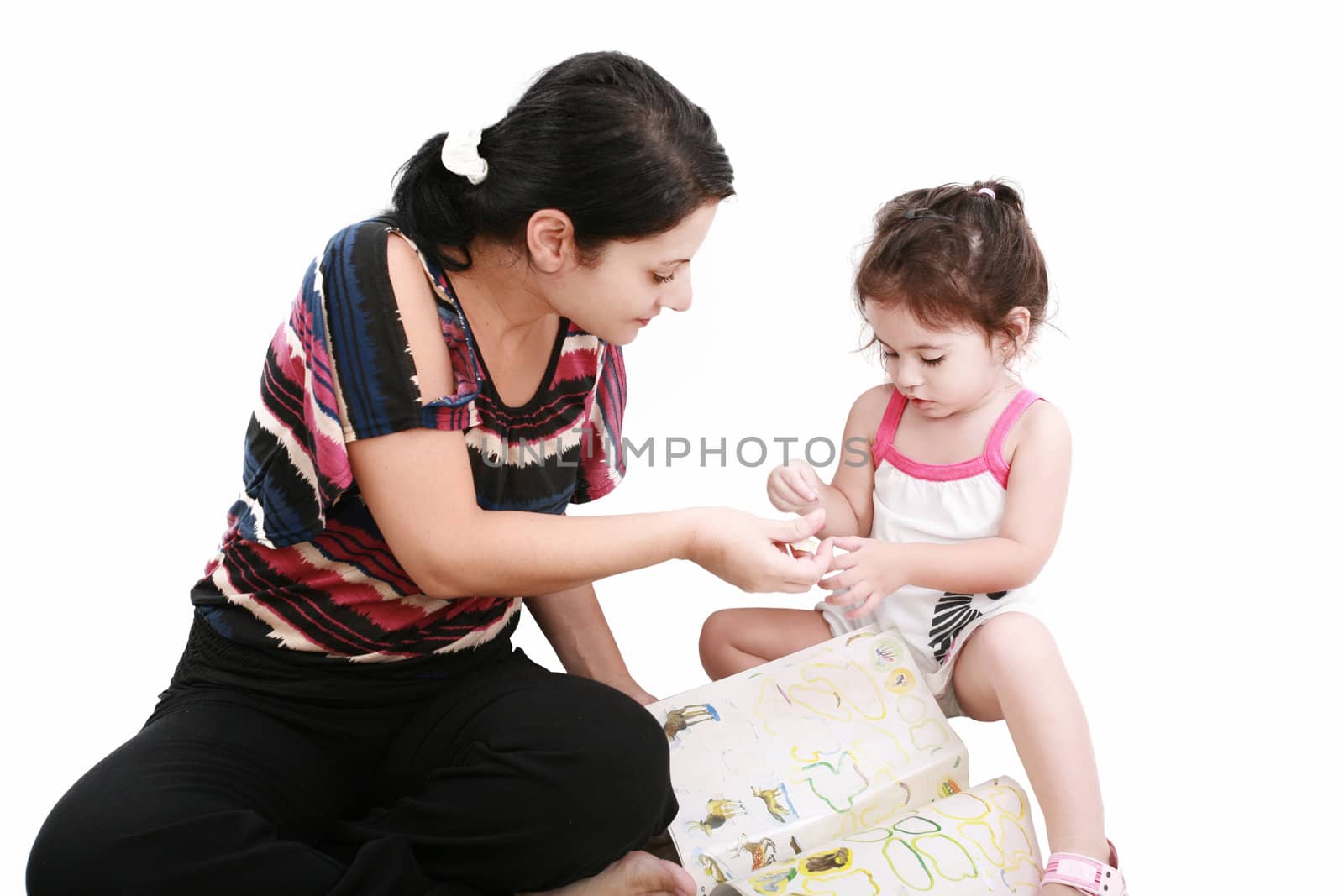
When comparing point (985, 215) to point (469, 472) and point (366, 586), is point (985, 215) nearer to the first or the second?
point (469, 472)

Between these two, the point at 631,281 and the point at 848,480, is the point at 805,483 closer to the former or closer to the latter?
the point at 848,480

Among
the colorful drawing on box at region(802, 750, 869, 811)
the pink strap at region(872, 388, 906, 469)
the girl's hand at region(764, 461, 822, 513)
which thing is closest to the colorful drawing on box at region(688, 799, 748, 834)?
the colorful drawing on box at region(802, 750, 869, 811)

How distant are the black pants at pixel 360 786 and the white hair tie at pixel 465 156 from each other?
58 centimetres

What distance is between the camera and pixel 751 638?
1890 millimetres

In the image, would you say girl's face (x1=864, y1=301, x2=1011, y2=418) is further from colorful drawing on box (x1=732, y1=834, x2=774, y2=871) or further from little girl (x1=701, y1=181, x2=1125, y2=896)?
colorful drawing on box (x1=732, y1=834, x2=774, y2=871)

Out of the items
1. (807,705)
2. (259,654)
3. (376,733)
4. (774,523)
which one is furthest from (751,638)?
(259,654)

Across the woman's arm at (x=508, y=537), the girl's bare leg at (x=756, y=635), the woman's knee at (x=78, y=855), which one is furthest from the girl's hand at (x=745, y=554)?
the woman's knee at (x=78, y=855)

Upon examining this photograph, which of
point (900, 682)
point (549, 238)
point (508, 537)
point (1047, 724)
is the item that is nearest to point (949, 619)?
point (900, 682)

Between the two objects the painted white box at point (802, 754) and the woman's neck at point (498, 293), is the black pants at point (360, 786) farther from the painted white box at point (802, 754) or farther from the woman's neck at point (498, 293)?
the woman's neck at point (498, 293)

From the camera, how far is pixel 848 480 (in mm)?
1897

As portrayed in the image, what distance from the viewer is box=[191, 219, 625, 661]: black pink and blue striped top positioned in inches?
53.8

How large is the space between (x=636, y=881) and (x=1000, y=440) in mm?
745

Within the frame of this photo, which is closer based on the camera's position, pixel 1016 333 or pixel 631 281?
pixel 631 281

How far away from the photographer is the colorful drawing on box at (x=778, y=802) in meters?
1.61
